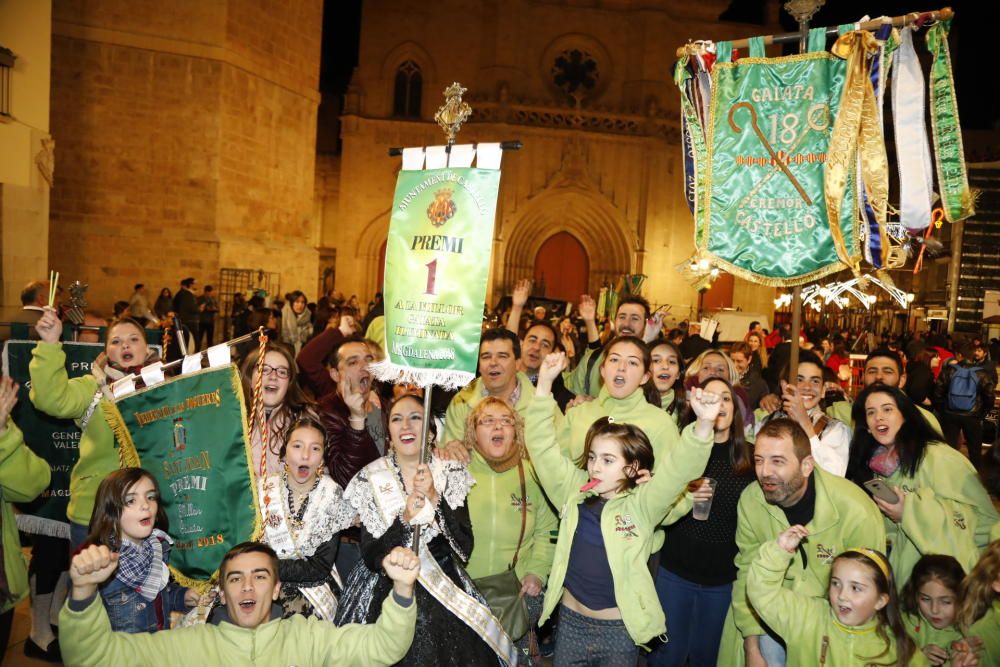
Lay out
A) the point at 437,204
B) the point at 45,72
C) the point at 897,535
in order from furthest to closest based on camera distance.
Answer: the point at 45,72 → the point at 897,535 → the point at 437,204

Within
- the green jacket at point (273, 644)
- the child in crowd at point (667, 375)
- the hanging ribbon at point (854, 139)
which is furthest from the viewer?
the child in crowd at point (667, 375)

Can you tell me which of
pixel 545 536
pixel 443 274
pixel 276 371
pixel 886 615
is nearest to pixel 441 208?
pixel 443 274

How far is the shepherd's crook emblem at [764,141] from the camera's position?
16.3 ft

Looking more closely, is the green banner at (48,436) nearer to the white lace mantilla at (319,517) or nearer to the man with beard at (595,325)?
the white lace mantilla at (319,517)

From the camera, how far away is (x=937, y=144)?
4871mm

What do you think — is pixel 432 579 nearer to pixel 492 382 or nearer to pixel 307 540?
pixel 307 540

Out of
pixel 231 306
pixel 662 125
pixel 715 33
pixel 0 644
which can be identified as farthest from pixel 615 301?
pixel 715 33

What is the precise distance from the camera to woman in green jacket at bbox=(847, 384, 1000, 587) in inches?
153

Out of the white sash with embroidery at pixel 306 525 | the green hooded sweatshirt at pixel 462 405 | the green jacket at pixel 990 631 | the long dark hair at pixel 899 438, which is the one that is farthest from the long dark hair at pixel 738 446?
the white sash with embroidery at pixel 306 525

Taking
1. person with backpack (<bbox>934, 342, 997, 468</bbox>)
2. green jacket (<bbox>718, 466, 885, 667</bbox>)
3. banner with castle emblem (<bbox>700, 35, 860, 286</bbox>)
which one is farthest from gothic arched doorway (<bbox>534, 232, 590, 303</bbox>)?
green jacket (<bbox>718, 466, 885, 667</bbox>)

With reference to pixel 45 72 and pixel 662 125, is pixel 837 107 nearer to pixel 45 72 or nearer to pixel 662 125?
pixel 45 72

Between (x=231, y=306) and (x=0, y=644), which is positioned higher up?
(x=231, y=306)

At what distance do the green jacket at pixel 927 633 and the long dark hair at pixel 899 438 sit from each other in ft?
2.45

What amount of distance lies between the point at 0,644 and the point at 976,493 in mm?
4897
